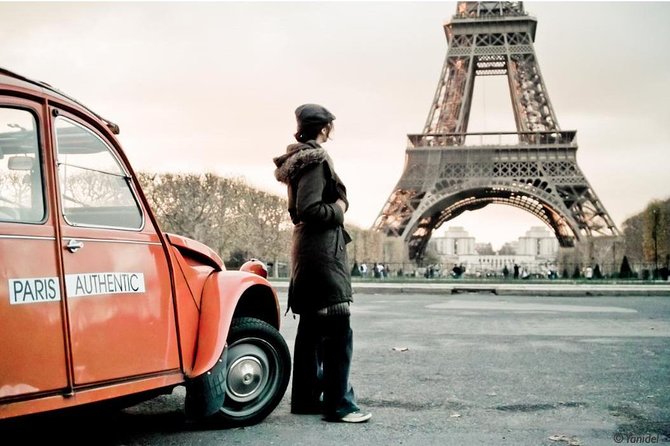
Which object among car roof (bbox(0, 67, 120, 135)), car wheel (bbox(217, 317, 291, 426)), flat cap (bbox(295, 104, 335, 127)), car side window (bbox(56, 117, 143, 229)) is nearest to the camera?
car roof (bbox(0, 67, 120, 135))

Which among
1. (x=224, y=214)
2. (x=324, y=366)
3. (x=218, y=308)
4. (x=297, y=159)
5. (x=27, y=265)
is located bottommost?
(x=324, y=366)

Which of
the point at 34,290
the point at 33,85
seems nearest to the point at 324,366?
the point at 34,290

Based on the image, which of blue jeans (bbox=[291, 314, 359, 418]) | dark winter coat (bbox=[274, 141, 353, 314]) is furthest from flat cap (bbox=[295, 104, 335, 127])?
blue jeans (bbox=[291, 314, 359, 418])

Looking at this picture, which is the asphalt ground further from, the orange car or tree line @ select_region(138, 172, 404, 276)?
tree line @ select_region(138, 172, 404, 276)

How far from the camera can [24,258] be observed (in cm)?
298

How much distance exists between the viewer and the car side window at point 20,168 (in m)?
3.14

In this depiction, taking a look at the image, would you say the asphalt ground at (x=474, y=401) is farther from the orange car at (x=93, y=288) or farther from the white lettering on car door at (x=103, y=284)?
the white lettering on car door at (x=103, y=284)

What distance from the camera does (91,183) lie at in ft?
11.7

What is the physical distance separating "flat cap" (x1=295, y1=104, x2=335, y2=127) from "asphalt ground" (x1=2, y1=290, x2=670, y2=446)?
1.81 m

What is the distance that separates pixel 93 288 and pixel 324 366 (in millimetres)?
1655

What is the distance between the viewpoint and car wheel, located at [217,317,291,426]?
13.8 ft

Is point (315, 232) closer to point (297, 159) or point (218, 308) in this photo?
point (297, 159)

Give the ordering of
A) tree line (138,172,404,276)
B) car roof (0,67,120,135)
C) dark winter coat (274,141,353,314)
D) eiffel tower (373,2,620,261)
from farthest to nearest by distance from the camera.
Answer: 1. eiffel tower (373,2,620,261)
2. tree line (138,172,404,276)
3. dark winter coat (274,141,353,314)
4. car roof (0,67,120,135)

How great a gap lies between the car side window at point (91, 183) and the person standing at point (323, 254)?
103 cm
